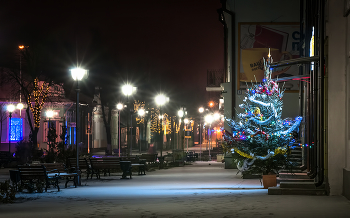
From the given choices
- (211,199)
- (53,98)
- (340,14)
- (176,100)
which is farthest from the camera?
(176,100)

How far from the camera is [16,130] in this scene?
54.1 metres

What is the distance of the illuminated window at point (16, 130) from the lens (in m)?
53.8

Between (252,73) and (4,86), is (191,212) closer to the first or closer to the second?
(252,73)

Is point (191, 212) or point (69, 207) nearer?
point (191, 212)

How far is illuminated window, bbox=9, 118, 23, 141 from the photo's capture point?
53.8m

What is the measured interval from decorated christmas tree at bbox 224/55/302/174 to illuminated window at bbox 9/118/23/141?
40.6 meters

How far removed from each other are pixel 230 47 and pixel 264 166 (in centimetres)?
1575

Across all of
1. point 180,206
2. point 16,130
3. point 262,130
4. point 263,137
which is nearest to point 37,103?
point 16,130

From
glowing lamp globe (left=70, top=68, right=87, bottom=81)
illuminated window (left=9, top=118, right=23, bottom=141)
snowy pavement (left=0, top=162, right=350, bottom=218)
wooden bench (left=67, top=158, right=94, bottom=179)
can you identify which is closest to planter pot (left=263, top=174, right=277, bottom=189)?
snowy pavement (left=0, top=162, right=350, bottom=218)

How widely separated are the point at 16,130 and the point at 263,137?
42.6 metres

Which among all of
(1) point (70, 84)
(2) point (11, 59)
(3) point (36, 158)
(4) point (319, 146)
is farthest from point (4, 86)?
(4) point (319, 146)

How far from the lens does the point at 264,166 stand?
53.6 feet

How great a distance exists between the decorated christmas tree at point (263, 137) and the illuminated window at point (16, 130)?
133 ft

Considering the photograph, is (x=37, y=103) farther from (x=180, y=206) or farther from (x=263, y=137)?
(x=180, y=206)
